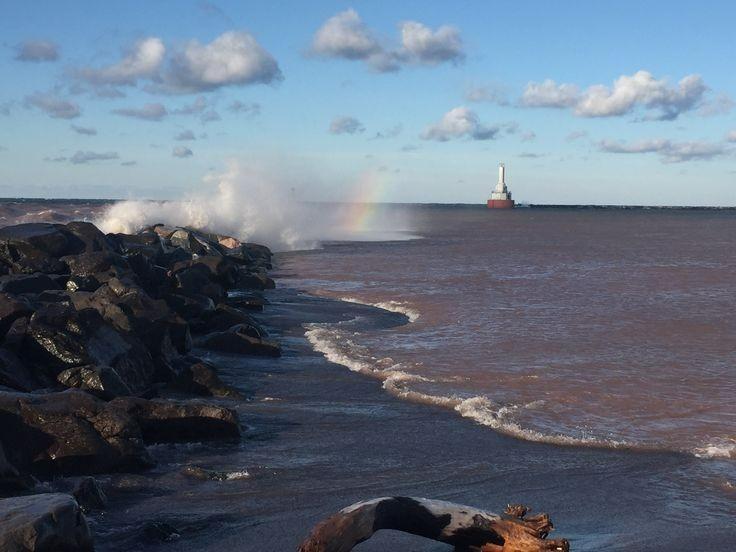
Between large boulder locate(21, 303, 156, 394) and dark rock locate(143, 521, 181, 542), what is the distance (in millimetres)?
4125

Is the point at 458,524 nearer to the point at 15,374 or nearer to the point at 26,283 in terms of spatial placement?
the point at 15,374

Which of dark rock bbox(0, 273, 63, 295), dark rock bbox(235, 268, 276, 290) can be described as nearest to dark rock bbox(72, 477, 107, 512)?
dark rock bbox(0, 273, 63, 295)

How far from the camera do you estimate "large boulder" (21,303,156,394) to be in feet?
33.9

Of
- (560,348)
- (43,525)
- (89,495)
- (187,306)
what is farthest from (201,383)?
(560,348)

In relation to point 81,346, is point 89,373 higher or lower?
lower

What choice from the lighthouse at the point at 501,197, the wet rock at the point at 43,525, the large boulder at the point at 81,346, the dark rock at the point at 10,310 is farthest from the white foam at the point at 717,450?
the lighthouse at the point at 501,197

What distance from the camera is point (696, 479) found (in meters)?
8.00

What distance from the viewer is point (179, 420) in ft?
28.6

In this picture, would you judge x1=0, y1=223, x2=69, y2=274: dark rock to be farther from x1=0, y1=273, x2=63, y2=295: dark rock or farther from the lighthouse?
the lighthouse

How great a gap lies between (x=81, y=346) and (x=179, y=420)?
2353mm

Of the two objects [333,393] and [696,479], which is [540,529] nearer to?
[696,479]

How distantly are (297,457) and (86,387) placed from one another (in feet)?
8.88

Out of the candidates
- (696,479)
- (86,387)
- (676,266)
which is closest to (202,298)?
(86,387)

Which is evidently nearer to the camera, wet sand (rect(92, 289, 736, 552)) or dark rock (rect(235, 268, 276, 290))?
wet sand (rect(92, 289, 736, 552))
